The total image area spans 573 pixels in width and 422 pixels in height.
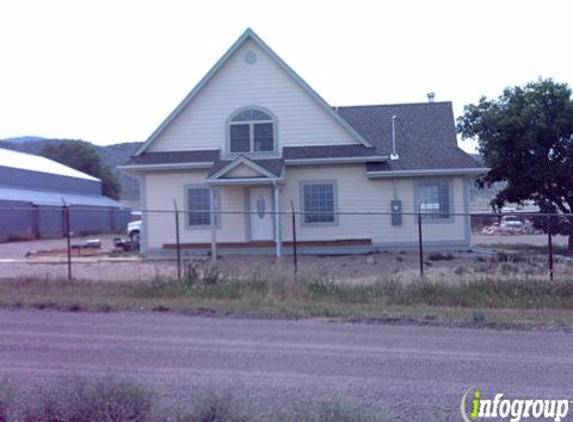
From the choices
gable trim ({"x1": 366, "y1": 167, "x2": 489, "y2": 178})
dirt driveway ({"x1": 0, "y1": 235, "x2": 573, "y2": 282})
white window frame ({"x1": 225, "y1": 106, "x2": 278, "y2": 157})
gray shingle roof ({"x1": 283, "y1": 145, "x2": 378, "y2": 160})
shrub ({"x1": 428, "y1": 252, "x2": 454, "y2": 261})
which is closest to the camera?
dirt driveway ({"x1": 0, "y1": 235, "x2": 573, "y2": 282})

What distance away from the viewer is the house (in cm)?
2477

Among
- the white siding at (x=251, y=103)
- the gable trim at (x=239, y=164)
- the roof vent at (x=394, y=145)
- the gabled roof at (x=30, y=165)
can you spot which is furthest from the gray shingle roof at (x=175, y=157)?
the gabled roof at (x=30, y=165)

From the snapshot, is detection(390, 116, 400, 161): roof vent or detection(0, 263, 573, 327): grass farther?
detection(390, 116, 400, 161): roof vent

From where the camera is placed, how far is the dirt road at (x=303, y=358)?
23.7ft

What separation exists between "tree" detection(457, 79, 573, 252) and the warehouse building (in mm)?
18264

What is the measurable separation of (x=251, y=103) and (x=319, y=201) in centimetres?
417

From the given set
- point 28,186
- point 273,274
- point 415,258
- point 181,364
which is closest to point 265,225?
point 415,258

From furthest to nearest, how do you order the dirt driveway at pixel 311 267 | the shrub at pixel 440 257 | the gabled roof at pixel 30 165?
the gabled roof at pixel 30 165
the shrub at pixel 440 257
the dirt driveway at pixel 311 267

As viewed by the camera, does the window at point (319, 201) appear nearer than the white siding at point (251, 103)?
Yes

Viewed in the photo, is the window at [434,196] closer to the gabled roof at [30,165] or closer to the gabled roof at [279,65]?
the gabled roof at [279,65]

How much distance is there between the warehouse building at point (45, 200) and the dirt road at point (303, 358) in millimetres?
26463

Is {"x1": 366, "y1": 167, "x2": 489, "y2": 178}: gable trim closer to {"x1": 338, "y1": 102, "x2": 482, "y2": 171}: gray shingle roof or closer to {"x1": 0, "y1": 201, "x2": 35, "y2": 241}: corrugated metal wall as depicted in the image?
{"x1": 338, "y1": 102, "x2": 482, "y2": 171}: gray shingle roof

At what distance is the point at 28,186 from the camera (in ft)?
173

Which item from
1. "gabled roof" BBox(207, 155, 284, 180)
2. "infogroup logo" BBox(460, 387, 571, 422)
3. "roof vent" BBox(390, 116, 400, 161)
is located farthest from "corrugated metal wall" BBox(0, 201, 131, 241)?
"infogroup logo" BBox(460, 387, 571, 422)
